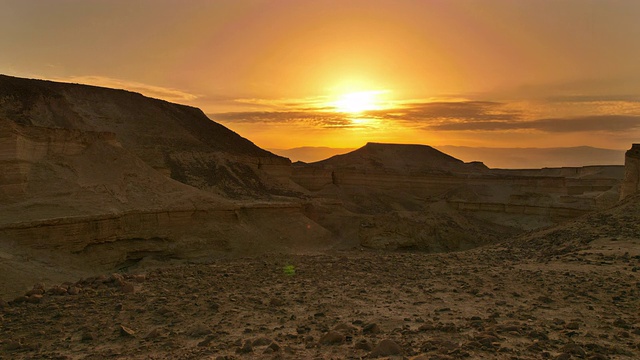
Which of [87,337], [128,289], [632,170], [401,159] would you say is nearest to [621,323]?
[87,337]

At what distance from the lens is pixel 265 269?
507 inches

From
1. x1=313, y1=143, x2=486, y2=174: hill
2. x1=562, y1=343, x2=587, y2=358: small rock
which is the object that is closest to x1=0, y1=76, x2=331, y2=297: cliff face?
x1=562, y1=343, x2=587, y2=358: small rock

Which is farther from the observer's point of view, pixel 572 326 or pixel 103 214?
pixel 103 214

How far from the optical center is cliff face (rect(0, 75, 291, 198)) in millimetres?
32250

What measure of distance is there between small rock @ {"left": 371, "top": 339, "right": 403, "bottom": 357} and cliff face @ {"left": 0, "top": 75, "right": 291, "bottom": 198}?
24.1 meters

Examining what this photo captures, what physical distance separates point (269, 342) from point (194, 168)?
27.8 meters

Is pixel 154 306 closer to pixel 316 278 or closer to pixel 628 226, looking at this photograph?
pixel 316 278

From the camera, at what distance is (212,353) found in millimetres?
6738

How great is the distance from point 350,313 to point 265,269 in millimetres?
4905

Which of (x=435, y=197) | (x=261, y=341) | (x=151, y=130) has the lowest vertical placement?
(x=435, y=197)

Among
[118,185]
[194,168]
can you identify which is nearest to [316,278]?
[118,185]

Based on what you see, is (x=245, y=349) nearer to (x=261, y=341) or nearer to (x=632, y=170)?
(x=261, y=341)

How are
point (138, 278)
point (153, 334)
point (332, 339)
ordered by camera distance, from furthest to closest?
point (138, 278) < point (153, 334) < point (332, 339)

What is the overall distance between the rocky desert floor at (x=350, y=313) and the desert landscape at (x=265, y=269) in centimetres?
4
